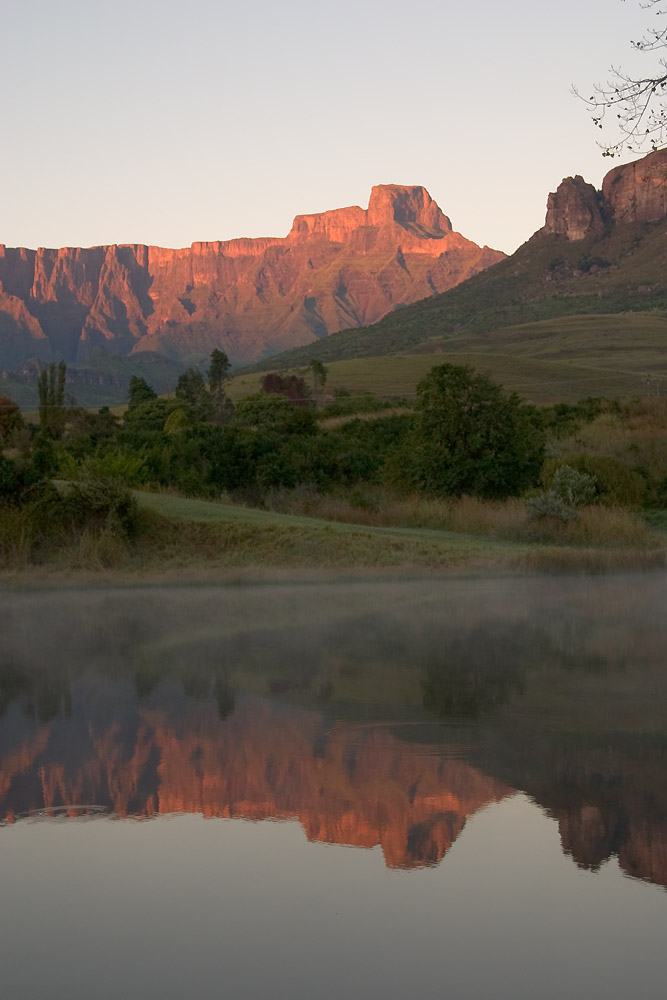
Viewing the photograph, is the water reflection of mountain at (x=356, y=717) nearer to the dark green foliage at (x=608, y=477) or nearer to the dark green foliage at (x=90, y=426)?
the dark green foliage at (x=608, y=477)

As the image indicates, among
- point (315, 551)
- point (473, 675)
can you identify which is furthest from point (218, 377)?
point (473, 675)

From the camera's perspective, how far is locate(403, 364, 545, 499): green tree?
2303cm

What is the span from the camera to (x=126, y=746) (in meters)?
7.04

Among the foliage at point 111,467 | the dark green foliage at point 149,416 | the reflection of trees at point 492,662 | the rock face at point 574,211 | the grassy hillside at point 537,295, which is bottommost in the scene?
the dark green foliage at point 149,416

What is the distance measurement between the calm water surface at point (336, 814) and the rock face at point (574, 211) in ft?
592

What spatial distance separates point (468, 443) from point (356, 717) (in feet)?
53.1

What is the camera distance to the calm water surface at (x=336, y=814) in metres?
4.11

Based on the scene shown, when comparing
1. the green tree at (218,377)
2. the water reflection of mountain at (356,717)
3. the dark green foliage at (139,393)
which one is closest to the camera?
the water reflection of mountain at (356,717)

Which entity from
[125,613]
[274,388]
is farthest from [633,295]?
[125,613]

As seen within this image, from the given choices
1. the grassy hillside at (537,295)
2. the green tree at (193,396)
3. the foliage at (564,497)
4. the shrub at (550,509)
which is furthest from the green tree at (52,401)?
the grassy hillside at (537,295)

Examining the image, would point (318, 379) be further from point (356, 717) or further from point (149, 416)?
point (356, 717)

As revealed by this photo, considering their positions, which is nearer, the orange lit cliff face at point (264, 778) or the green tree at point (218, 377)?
the orange lit cliff face at point (264, 778)

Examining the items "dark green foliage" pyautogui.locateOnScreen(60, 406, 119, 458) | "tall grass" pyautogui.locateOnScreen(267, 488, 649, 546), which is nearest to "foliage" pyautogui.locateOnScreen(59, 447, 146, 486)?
"tall grass" pyautogui.locateOnScreen(267, 488, 649, 546)

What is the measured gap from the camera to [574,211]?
186m
